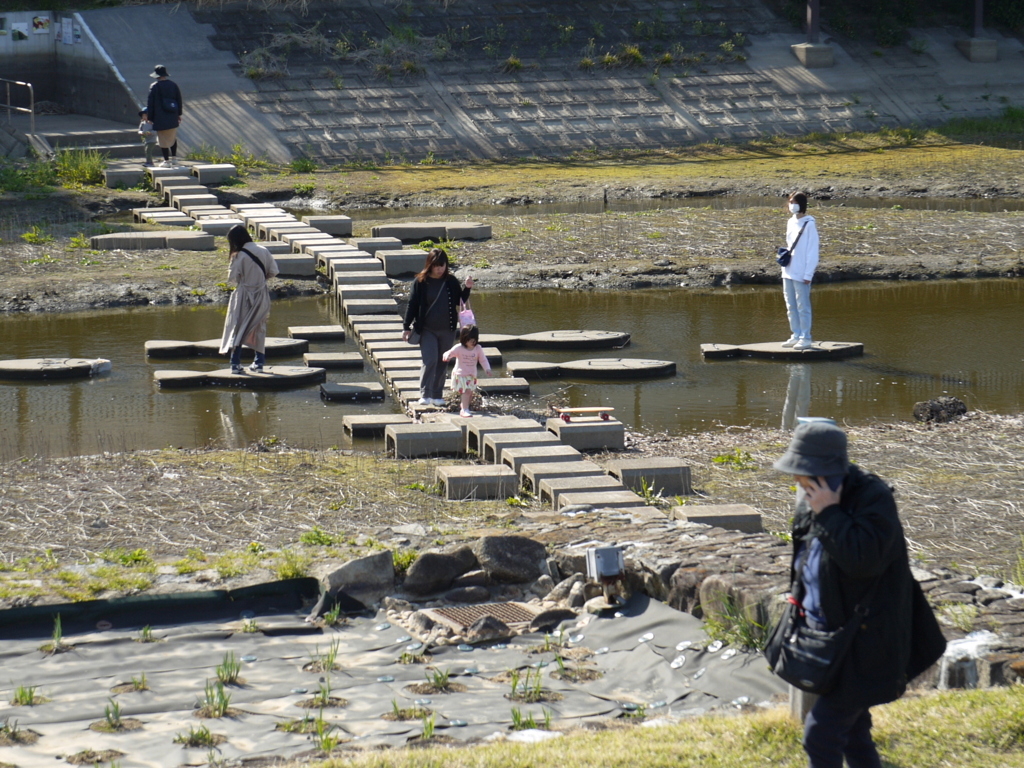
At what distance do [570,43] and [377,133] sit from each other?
757 centimetres

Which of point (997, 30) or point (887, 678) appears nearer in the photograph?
point (887, 678)

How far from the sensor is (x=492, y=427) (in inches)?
446

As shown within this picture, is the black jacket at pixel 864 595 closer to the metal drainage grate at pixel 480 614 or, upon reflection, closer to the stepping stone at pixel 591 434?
the metal drainage grate at pixel 480 614

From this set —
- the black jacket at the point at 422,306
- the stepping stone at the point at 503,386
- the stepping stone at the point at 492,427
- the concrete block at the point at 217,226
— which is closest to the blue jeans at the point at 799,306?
the stepping stone at the point at 503,386

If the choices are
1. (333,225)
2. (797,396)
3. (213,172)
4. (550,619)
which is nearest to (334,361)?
(797,396)

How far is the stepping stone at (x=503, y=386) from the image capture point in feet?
44.9

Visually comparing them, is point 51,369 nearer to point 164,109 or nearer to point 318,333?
point 318,333

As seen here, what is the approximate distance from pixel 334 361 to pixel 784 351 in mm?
5292

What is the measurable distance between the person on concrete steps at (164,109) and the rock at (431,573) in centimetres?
1982

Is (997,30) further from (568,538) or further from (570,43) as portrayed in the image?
(568,538)

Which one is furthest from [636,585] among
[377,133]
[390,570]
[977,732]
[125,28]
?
[125,28]

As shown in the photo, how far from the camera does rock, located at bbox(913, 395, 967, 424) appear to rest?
12234 mm

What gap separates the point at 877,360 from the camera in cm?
1500

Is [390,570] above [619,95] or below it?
below
